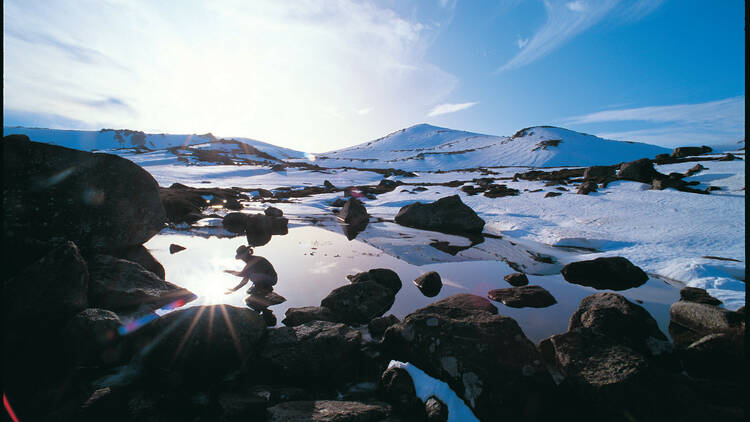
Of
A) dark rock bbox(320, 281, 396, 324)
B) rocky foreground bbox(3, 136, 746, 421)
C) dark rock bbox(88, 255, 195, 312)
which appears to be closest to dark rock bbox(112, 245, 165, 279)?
dark rock bbox(88, 255, 195, 312)

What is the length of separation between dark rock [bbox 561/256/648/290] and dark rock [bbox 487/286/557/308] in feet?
5.84

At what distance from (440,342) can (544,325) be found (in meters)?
2.79

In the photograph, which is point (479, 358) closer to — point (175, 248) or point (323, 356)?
point (323, 356)

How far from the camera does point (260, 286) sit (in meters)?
7.53

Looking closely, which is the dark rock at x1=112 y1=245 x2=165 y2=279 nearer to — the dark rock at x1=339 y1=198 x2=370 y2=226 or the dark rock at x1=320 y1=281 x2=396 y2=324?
the dark rock at x1=320 y1=281 x2=396 y2=324

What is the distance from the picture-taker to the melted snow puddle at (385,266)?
22.0ft

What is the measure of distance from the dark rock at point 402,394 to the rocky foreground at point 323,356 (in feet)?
0.05

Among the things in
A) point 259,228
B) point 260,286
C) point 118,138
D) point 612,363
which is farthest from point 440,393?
point 118,138

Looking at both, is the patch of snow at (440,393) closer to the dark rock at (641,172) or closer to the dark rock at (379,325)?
the dark rock at (379,325)

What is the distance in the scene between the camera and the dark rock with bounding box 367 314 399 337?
571cm

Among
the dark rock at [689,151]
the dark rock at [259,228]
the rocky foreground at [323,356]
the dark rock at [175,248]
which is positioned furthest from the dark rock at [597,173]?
the dark rock at [175,248]

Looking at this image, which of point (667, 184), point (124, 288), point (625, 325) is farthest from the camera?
point (667, 184)

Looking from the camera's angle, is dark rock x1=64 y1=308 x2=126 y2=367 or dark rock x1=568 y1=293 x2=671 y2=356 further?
dark rock x1=568 y1=293 x2=671 y2=356

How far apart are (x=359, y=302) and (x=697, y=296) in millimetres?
7404
